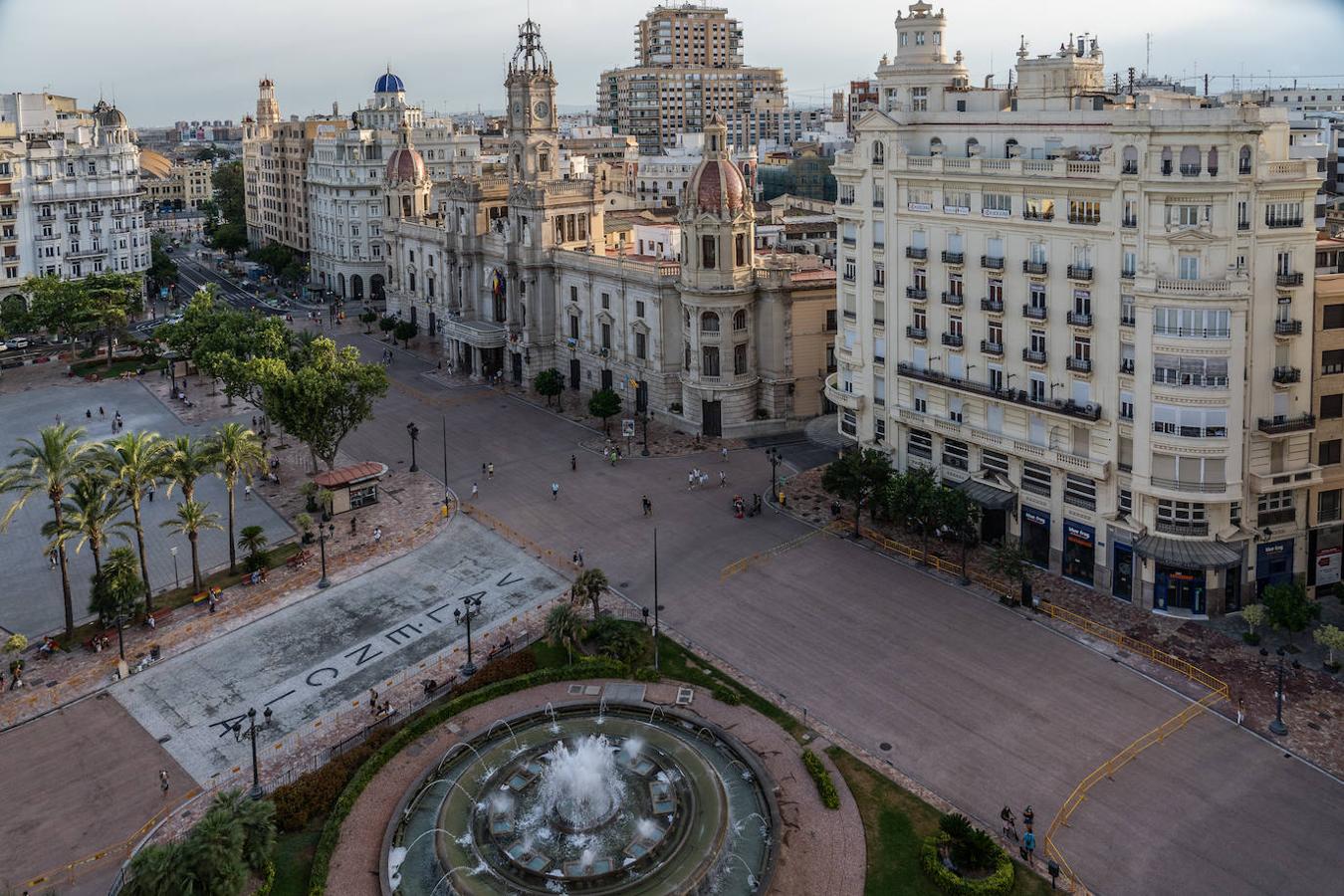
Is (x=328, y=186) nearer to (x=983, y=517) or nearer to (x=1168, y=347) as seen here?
(x=983, y=517)

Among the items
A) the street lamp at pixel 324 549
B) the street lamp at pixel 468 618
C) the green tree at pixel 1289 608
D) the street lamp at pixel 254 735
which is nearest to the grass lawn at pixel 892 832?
the street lamp at pixel 468 618

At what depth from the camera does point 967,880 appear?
4200cm

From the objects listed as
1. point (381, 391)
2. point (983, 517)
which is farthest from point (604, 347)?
point (983, 517)

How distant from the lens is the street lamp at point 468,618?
57.4 meters

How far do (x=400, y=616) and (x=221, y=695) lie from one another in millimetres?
10998

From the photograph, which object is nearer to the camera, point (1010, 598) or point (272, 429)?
point (1010, 598)

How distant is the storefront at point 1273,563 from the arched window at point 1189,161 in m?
19.7

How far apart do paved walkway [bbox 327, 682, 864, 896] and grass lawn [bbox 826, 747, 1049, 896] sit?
0.49 metres

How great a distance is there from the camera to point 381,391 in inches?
3440

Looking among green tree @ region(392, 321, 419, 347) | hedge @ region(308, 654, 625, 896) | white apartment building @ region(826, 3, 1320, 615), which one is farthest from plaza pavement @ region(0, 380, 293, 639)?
white apartment building @ region(826, 3, 1320, 615)

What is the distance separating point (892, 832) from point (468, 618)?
916 inches

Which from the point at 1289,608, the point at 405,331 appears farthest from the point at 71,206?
the point at 1289,608

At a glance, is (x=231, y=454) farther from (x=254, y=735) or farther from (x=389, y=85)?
(x=389, y=85)

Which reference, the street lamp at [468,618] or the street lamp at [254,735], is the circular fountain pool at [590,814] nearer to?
the street lamp at [468,618]
